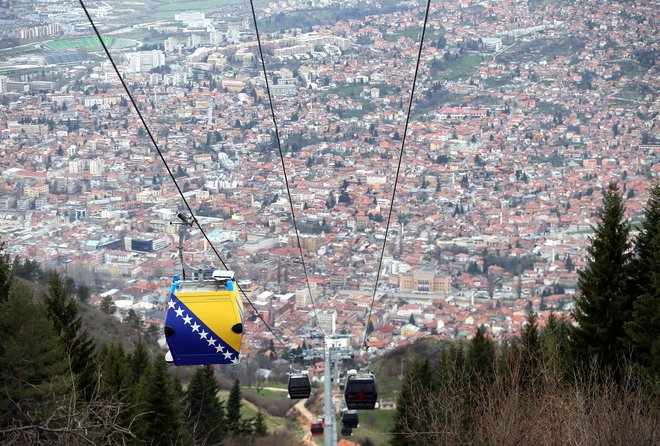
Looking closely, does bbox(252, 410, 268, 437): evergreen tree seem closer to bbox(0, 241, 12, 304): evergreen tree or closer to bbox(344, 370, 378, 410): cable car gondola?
bbox(344, 370, 378, 410): cable car gondola

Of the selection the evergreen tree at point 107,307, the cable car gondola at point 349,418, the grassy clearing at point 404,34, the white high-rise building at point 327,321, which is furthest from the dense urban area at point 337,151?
the cable car gondola at point 349,418

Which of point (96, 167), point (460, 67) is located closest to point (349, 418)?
point (96, 167)

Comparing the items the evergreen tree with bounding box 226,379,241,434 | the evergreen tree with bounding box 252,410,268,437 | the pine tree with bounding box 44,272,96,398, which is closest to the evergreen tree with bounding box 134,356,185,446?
the pine tree with bounding box 44,272,96,398

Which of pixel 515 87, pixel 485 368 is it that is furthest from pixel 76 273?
pixel 515 87

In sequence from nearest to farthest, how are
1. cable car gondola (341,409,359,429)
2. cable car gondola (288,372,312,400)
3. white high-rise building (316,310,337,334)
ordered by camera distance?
cable car gondola (288,372,312,400) < cable car gondola (341,409,359,429) < white high-rise building (316,310,337,334)

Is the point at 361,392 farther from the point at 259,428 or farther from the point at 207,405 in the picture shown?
the point at 259,428

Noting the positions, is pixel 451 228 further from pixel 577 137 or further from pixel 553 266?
pixel 577 137
